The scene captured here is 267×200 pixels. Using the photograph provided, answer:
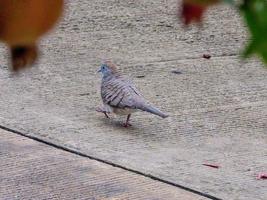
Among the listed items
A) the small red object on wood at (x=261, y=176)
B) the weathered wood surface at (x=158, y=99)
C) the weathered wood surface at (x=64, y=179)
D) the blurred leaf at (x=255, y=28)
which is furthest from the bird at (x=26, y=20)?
the small red object on wood at (x=261, y=176)

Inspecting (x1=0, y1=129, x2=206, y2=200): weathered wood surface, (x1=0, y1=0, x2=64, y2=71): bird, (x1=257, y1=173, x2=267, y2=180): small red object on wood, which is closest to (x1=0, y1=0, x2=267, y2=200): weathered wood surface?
(x1=257, y1=173, x2=267, y2=180): small red object on wood

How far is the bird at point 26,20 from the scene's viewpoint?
0.49m

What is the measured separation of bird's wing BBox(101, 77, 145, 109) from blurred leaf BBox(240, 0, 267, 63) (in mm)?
5118

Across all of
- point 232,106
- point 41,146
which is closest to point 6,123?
point 41,146

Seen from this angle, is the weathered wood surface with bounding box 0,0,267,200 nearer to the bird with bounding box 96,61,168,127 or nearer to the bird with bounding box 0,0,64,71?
the bird with bounding box 96,61,168,127

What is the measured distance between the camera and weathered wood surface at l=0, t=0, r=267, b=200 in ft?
16.6

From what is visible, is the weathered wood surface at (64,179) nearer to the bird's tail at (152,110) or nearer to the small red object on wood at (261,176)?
the small red object on wood at (261,176)

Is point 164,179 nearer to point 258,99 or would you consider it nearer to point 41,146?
point 41,146

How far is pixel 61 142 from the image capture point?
5.23 meters

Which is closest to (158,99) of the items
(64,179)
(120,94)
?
(120,94)

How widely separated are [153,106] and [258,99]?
3.00 ft

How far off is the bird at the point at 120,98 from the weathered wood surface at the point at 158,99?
0.12m

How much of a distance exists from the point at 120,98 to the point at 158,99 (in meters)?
0.59

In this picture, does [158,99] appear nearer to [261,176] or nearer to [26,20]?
[261,176]
